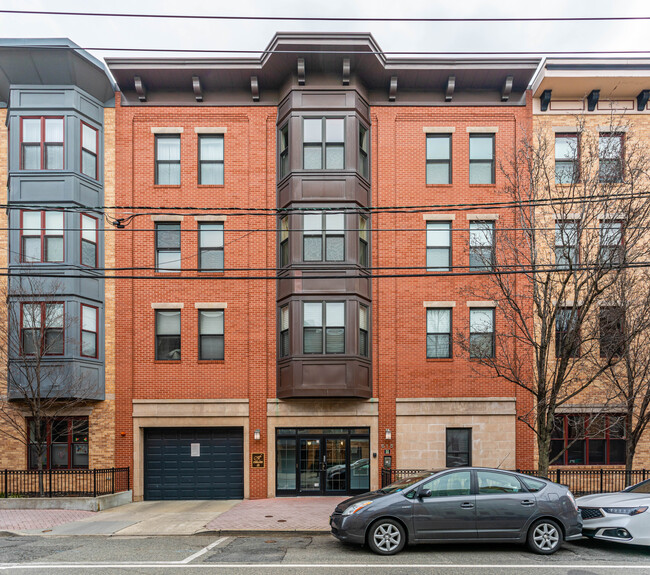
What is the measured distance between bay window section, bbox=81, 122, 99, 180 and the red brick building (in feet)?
2.27

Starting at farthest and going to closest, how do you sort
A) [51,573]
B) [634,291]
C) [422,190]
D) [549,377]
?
[422,190]
[549,377]
[634,291]
[51,573]

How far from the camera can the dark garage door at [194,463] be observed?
1802 cm

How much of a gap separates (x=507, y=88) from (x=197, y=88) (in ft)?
31.6

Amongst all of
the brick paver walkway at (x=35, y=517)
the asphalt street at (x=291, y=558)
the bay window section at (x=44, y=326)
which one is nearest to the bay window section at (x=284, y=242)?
the bay window section at (x=44, y=326)

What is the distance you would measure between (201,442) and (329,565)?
9.84m

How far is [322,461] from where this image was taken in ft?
59.0

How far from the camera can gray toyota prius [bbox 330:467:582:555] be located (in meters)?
10.0

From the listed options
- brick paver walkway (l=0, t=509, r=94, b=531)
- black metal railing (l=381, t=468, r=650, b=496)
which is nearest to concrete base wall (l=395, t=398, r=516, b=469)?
black metal railing (l=381, t=468, r=650, b=496)

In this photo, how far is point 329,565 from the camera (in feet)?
30.4

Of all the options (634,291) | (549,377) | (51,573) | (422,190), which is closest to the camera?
(51,573)

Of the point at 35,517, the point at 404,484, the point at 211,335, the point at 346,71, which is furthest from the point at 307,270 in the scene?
the point at 35,517

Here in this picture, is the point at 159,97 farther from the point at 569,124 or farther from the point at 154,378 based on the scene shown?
the point at 569,124

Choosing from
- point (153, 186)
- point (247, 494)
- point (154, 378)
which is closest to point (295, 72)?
point (153, 186)

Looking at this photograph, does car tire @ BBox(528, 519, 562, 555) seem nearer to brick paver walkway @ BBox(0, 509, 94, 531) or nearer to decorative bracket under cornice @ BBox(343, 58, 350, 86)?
brick paver walkway @ BBox(0, 509, 94, 531)
